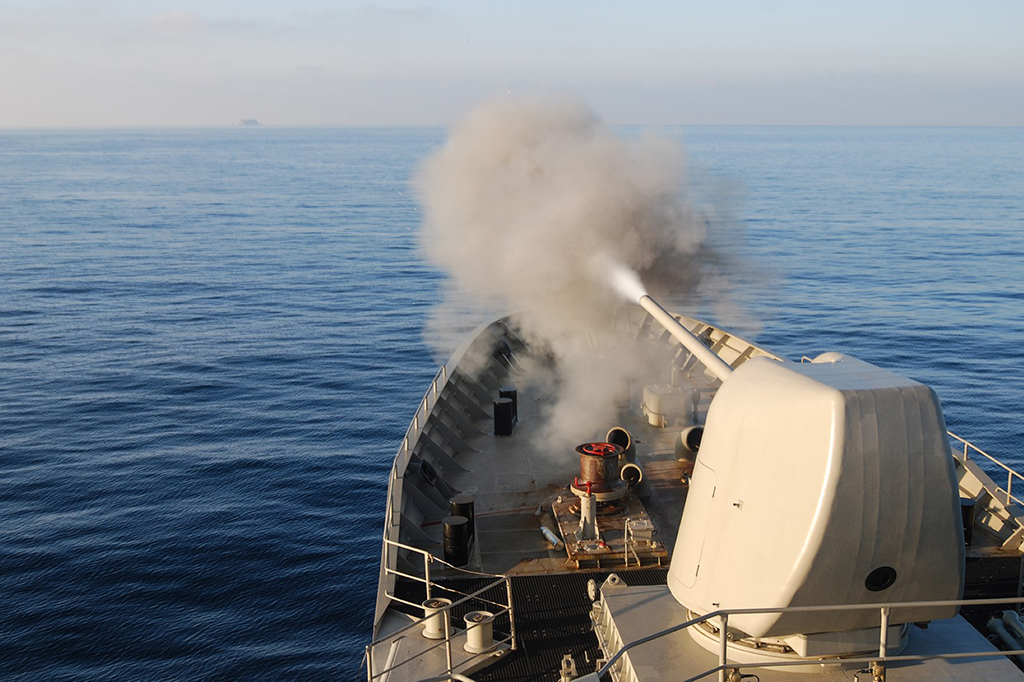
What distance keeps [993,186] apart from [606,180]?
109 meters

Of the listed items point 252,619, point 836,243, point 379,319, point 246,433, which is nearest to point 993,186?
point 836,243

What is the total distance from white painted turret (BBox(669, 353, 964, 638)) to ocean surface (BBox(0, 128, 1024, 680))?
12.6 meters

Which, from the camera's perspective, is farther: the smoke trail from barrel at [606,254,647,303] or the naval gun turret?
the smoke trail from barrel at [606,254,647,303]

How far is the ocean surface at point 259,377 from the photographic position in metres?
21.1

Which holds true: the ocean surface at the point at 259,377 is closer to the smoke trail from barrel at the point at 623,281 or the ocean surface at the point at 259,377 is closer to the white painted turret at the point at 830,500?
the smoke trail from barrel at the point at 623,281

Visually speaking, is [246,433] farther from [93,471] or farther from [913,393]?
[913,393]

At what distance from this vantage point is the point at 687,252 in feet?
67.7

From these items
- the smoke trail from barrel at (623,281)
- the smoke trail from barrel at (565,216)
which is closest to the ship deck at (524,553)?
the smoke trail from barrel at (565,216)

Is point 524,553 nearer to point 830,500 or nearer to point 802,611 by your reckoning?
point 802,611

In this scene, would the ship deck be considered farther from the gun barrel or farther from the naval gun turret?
the gun barrel

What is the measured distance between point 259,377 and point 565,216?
911 inches

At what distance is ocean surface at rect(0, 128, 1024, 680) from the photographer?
21.1 metres

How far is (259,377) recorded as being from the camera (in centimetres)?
3844

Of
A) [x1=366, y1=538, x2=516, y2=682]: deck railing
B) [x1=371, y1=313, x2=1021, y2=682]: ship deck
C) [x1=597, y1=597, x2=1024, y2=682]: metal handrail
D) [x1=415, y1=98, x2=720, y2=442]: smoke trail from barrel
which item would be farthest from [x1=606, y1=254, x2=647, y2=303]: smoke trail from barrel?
[x1=597, y1=597, x2=1024, y2=682]: metal handrail
